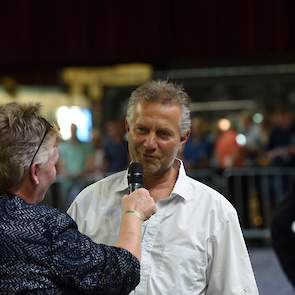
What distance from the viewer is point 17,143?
2074 mm

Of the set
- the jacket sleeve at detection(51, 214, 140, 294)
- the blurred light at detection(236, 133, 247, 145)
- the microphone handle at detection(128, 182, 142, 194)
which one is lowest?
the blurred light at detection(236, 133, 247, 145)

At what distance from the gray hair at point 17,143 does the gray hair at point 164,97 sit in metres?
0.50

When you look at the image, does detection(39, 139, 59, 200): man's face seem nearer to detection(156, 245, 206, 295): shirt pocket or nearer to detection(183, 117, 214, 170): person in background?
detection(156, 245, 206, 295): shirt pocket

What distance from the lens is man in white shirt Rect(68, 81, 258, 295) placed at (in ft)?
7.93

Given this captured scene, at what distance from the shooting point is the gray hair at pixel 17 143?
6.81ft

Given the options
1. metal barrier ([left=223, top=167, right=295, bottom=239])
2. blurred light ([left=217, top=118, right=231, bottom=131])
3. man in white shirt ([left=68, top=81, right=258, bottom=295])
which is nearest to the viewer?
man in white shirt ([left=68, top=81, right=258, bottom=295])

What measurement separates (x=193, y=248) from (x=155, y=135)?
14.4 inches

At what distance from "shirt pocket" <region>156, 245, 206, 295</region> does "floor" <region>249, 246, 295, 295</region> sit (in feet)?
13.0

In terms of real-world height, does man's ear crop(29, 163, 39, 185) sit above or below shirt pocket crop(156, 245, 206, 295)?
above

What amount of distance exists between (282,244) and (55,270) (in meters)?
2.55

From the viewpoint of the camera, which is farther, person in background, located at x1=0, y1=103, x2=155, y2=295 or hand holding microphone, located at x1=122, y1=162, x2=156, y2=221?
hand holding microphone, located at x1=122, y1=162, x2=156, y2=221

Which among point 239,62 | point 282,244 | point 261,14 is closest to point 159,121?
point 282,244

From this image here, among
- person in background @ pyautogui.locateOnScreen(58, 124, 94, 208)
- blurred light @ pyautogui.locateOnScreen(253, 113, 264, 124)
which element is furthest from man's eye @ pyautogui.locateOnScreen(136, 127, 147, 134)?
blurred light @ pyautogui.locateOnScreen(253, 113, 264, 124)

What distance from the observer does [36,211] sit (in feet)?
6.89
